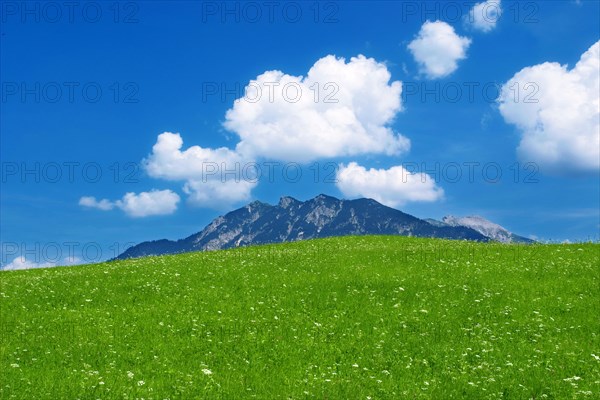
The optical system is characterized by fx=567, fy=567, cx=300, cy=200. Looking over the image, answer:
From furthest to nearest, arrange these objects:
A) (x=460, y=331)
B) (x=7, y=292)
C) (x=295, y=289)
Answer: (x=7, y=292), (x=295, y=289), (x=460, y=331)

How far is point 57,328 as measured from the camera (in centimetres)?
2134

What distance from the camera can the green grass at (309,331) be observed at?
15.8 metres

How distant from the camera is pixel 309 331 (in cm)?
2041

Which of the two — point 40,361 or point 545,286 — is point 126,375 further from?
point 545,286

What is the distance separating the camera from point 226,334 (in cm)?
2008

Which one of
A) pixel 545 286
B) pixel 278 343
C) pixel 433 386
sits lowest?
pixel 433 386

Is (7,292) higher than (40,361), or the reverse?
(7,292)

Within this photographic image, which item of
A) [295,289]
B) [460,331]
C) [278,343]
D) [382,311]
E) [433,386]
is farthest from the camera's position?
[295,289]

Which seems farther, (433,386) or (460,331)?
Answer: (460,331)

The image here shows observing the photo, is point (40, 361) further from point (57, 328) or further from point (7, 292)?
point (7, 292)

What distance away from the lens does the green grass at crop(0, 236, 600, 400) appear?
15766mm

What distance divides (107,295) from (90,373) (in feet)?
35.2

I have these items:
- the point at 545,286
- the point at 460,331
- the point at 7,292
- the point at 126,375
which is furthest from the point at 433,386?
the point at 7,292

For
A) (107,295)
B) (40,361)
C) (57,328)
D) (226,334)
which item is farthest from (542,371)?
(107,295)
